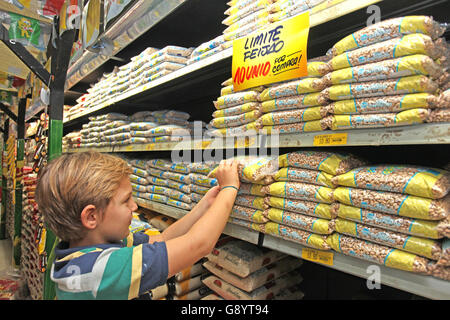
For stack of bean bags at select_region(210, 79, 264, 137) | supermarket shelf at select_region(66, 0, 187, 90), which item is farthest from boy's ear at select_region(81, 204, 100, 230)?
supermarket shelf at select_region(66, 0, 187, 90)

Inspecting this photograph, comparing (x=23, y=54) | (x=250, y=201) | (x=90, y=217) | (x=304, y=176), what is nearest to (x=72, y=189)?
(x=90, y=217)

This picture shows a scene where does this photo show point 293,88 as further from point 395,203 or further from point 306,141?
point 395,203

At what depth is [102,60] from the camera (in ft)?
8.88

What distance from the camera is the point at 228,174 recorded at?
128 centimetres

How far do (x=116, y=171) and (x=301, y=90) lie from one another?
767 mm

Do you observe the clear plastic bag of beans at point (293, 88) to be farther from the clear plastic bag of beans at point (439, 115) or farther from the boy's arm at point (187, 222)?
the boy's arm at point (187, 222)

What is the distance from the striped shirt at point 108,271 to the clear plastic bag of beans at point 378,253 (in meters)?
0.60

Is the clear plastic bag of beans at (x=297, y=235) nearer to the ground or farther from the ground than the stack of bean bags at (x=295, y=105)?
nearer to the ground

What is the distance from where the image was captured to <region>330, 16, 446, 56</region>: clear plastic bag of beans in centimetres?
81

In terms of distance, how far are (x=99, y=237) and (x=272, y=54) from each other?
0.98 meters

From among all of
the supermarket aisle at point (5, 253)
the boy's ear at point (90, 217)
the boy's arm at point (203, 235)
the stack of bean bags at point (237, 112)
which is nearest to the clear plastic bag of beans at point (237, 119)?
the stack of bean bags at point (237, 112)

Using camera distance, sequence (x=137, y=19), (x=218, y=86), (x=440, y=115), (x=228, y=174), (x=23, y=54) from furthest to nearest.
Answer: (x=218, y=86) → (x=137, y=19) → (x=23, y=54) → (x=228, y=174) → (x=440, y=115)

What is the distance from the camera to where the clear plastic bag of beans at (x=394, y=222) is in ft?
2.55
